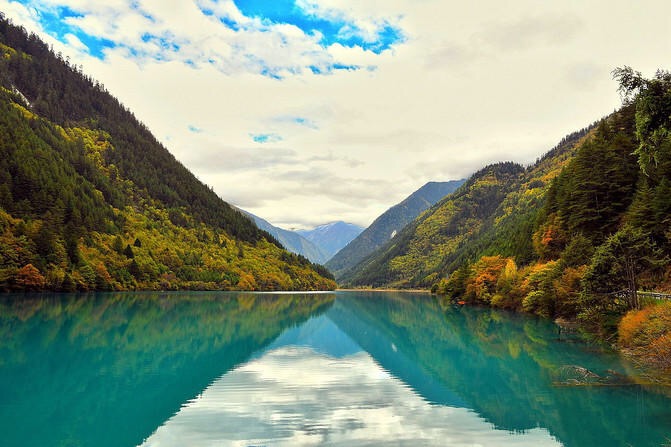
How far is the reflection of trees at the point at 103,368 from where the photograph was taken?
65.9 ft

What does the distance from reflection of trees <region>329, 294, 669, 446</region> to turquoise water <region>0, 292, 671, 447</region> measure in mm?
107

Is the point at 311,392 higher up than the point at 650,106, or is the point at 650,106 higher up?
the point at 650,106

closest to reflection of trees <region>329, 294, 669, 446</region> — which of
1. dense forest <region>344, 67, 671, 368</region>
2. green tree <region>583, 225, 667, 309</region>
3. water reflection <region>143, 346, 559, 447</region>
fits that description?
water reflection <region>143, 346, 559, 447</region>

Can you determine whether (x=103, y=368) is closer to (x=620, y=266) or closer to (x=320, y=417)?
(x=320, y=417)

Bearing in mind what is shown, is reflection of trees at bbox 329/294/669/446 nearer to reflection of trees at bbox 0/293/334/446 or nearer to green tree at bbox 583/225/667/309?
green tree at bbox 583/225/667/309

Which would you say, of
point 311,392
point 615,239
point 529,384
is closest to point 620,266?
point 615,239

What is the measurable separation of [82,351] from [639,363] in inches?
1616

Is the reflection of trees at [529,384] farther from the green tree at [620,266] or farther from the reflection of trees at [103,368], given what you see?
the reflection of trees at [103,368]

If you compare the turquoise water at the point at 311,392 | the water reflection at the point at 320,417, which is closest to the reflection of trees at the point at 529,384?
the turquoise water at the point at 311,392

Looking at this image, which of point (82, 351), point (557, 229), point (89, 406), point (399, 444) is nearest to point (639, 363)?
point (399, 444)

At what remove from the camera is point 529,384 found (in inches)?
1167

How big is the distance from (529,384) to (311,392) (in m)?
13.2

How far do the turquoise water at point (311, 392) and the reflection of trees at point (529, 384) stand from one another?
0.11 meters

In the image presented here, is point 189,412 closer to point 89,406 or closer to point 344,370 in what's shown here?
point 89,406
